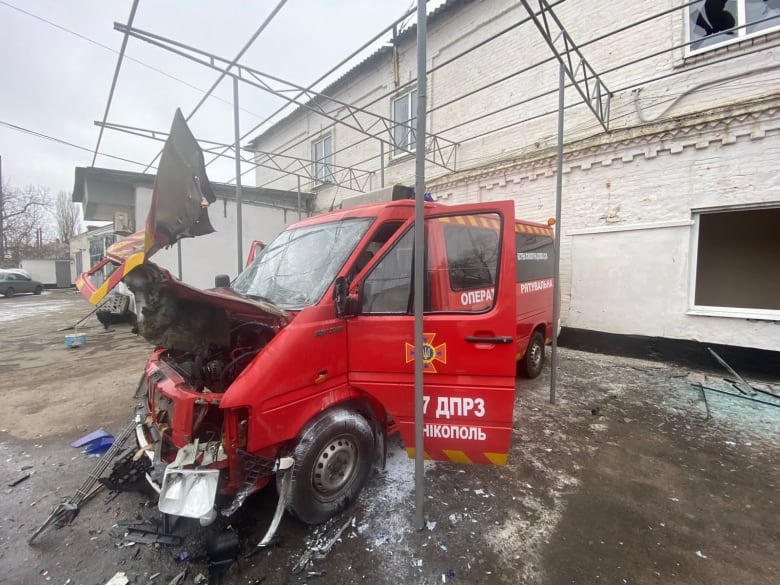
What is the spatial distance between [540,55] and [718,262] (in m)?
6.06

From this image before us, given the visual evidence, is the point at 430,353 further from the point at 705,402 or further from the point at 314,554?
the point at 705,402

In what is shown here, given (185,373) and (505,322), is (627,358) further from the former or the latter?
(185,373)

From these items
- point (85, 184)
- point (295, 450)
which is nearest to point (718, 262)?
point (295, 450)

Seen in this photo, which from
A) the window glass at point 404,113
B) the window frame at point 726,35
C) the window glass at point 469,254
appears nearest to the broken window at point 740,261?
the window frame at point 726,35

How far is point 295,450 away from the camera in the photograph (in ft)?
7.52

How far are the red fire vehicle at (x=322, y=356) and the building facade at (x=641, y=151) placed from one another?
3.36 meters

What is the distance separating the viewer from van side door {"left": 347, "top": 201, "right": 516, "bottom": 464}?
2.48 meters

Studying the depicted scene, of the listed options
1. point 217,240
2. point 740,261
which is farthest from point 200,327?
point 740,261

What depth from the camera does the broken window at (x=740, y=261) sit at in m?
7.45

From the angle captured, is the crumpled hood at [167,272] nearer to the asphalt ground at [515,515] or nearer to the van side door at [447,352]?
the van side door at [447,352]

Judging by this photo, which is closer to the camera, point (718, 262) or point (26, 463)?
point (26, 463)

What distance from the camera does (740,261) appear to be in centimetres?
777

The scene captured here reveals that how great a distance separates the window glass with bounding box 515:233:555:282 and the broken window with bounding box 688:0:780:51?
11.1 ft

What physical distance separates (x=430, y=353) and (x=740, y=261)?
9.15 metres
